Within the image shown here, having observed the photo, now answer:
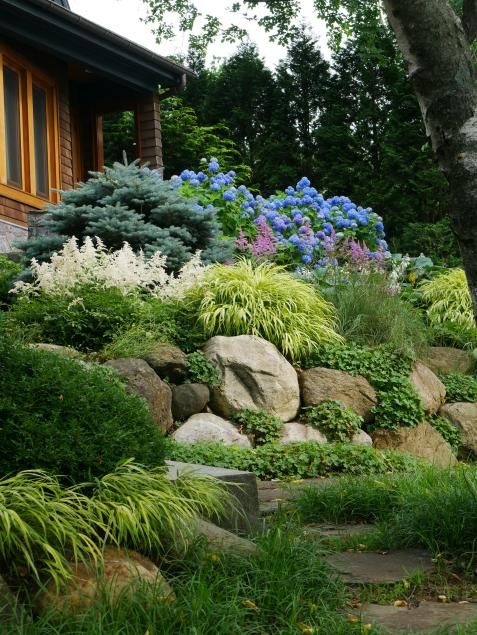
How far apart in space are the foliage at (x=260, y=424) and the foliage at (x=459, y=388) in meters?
2.28

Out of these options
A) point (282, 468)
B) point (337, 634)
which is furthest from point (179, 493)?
point (282, 468)

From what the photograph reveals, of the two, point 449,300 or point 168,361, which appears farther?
point 449,300

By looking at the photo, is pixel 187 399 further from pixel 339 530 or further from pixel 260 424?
pixel 339 530

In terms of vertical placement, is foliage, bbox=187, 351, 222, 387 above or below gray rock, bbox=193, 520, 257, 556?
above

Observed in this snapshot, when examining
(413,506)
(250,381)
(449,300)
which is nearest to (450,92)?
(413,506)

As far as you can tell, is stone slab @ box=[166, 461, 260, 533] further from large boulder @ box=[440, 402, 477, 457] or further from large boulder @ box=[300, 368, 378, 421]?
large boulder @ box=[440, 402, 477, 457]

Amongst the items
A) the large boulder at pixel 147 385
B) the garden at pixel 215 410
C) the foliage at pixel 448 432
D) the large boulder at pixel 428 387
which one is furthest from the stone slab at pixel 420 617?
the foliage at pixel 448 432

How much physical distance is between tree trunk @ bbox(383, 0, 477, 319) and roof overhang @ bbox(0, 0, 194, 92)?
7.65 metres

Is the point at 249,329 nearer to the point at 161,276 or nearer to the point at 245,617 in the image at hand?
the point at 161,276

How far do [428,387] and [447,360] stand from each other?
2.91ft

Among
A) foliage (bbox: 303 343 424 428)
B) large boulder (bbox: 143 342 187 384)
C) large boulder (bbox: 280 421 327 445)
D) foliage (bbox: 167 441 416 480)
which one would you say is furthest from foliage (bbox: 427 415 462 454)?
large boulder (bbox: 143 342 187 384)

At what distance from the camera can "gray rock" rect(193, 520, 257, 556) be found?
10.9 ft

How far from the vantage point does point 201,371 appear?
6953 mm

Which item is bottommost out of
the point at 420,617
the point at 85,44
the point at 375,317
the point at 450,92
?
the point at 420,617
